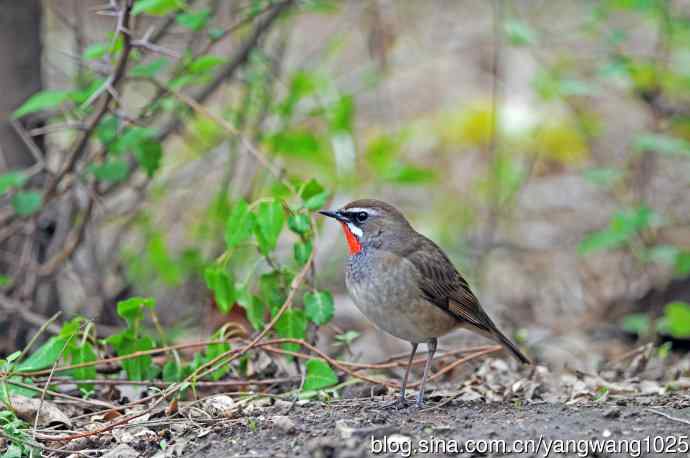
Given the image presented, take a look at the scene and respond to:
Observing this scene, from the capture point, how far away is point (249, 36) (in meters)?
8.00

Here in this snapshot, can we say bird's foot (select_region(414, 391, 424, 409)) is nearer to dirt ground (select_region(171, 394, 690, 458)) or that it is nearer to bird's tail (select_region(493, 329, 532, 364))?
dirt ground (select_region(171, 394, 690, 458))

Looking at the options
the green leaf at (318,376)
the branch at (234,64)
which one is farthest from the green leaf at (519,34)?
the green leaf at (318,376)

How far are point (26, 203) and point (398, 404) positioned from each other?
297 cm

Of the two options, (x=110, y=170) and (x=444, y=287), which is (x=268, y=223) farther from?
(x=110, y=170)

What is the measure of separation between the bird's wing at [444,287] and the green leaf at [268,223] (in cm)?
Answer: 84

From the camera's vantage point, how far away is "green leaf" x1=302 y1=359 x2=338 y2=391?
5.55 meters

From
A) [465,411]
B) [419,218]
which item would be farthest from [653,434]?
[419,218]

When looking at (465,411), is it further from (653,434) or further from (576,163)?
(576,163)

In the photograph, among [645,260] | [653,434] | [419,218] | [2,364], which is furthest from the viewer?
[419,218]

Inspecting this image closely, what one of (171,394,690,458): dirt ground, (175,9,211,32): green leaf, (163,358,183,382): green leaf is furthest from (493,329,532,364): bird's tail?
(175,9,211,32): green leaf

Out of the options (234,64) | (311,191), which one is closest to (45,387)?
(311,191)

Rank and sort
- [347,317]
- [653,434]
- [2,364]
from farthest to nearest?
[347,317]
[2,364]
[653,434]

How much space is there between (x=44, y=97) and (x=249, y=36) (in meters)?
2.45

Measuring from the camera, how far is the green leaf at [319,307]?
5695mm
